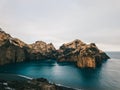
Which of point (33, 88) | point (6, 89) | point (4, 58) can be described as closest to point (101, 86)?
point (33, 88)

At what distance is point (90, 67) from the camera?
177 meters

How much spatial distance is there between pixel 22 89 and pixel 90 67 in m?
111

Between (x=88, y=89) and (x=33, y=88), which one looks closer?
(x=33, y=88)

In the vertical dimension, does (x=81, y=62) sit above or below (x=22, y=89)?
above

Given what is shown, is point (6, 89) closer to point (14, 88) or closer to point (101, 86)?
point (14, 88)

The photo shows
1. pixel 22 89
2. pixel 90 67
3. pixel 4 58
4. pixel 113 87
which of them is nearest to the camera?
pixel 22 89

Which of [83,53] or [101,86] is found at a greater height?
[83,53]

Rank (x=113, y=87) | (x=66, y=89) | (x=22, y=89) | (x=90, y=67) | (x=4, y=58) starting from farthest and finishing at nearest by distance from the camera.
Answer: (x=4, y=58) < (x=90, y=67) < (x=113, y=87) < (x=66, y=89) < (x=22, y=89)

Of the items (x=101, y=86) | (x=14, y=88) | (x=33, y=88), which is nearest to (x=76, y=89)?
(x=101, y=86)

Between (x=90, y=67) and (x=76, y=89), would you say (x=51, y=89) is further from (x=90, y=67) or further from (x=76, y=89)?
(x=90, y=67)

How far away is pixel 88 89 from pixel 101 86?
1217 cm

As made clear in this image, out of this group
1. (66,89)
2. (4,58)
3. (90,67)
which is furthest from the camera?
(4,58)

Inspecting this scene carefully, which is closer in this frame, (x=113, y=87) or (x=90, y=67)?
(x=113, y=87)

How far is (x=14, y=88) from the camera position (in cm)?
7719
